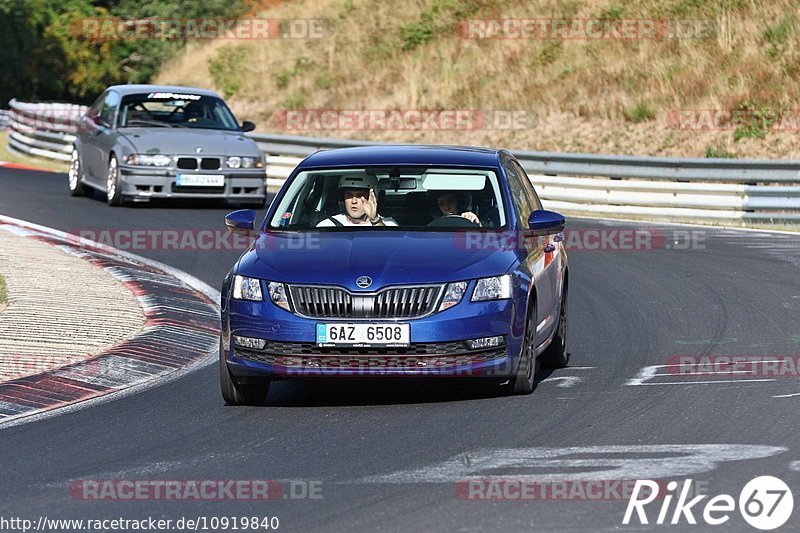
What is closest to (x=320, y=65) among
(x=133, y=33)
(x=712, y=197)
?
(x=712, y=197)

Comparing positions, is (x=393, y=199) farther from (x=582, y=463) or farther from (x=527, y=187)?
(x=582, y=463)

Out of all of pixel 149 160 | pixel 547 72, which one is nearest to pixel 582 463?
pixel 149 160

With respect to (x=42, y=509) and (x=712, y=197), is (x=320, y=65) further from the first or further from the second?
(x=42, y=509)

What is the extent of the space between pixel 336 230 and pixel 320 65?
31.4 m

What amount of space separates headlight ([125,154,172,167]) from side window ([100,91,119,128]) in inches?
45.8

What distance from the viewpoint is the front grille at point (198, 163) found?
2109 centimetres

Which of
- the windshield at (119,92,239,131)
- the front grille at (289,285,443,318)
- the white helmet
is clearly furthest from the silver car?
the front grille at (289,285,443,318)

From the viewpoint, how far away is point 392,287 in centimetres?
884

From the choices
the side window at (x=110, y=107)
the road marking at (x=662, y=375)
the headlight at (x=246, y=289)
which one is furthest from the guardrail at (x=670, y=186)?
the headlight at (x=246, y=289)

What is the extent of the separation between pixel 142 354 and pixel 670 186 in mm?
12717

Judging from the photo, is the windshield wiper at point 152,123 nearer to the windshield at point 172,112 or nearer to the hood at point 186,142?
the windshield at point 172,112

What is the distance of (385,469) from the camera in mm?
7270

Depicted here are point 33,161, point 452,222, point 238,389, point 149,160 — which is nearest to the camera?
point 238,389

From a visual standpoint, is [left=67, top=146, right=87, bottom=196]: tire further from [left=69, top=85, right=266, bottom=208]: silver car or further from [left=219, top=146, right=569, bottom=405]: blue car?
[left=219, top=146, right=569, bottom=405]: blue car
